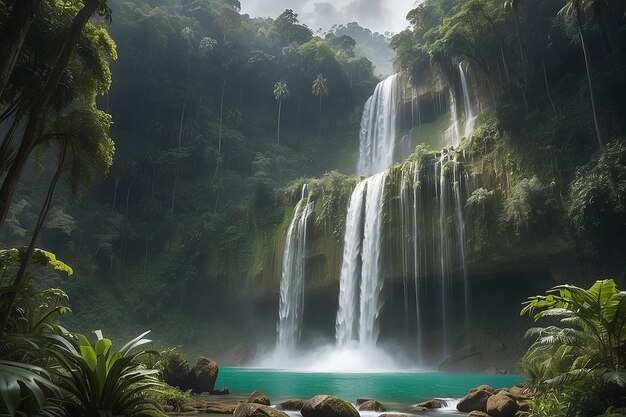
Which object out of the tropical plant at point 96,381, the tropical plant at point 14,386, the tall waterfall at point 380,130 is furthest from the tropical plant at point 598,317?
the tall waterfall at point 380,130

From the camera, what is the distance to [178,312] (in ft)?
107

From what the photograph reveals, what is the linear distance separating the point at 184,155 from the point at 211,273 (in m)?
10.7

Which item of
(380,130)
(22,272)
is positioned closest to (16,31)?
(22,272)

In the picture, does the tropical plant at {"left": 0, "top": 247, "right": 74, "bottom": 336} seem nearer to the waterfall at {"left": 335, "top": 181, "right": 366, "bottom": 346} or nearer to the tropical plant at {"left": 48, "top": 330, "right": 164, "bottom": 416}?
the tropical plant at {"left": 48, "top": 330, "right": 164, "bottom": 416}

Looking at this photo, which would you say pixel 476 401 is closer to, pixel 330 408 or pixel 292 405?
pixel 330 408

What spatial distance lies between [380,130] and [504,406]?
29530 millimetres

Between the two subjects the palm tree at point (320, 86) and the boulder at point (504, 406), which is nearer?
the boulder at point (504, 406)

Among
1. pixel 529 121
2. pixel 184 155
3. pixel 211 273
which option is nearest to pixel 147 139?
pixel 184 155

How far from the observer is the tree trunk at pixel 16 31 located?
16.8ft

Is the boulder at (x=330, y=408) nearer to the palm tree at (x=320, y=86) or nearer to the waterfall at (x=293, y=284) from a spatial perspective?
the waterfall at (x=293, y=284)

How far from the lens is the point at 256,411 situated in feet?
21.5

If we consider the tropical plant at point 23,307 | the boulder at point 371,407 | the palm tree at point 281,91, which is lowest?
the boulder at point 371,407

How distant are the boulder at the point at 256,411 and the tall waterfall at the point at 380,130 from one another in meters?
27.4

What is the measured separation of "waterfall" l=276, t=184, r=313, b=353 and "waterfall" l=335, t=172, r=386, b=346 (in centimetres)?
284
